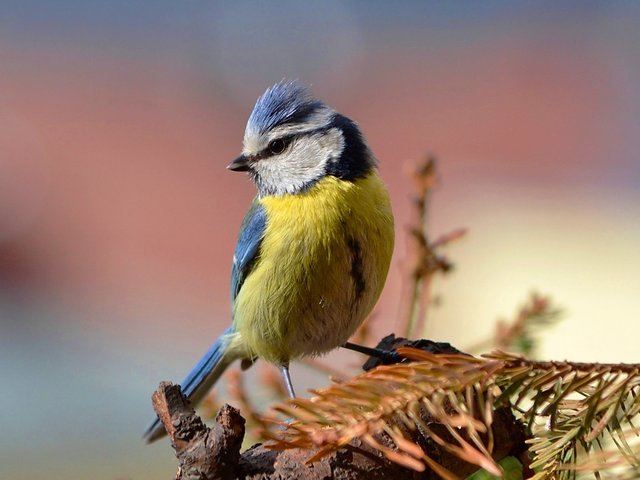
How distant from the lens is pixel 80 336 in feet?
12.6

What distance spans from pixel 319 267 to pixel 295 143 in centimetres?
28

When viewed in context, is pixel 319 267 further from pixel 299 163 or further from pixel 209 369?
pixel 209 369

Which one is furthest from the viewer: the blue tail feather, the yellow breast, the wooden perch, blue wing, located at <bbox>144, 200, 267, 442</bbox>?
the blue tail feather

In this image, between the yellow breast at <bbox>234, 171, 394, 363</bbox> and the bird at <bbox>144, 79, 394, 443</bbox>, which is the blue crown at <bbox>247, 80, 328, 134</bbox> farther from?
the yellow breast at <bbox>234, 171, 394, 363</bbox>

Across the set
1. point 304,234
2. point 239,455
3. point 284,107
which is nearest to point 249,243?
point 304,234

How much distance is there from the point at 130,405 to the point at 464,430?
3.14 meters

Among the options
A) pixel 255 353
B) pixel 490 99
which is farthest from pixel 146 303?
pixel 255 353

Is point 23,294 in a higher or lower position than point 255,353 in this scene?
higher

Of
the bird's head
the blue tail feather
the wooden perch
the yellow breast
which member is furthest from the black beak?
the wooden perch

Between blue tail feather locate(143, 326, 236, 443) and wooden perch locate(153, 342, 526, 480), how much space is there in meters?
0.89

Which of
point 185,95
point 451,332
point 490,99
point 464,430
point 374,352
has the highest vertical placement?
point 185,95

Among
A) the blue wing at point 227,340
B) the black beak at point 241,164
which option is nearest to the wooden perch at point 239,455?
the blue wing at point 227,340

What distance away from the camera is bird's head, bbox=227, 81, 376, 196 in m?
1.28

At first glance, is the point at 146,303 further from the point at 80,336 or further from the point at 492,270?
the point at 492,270
